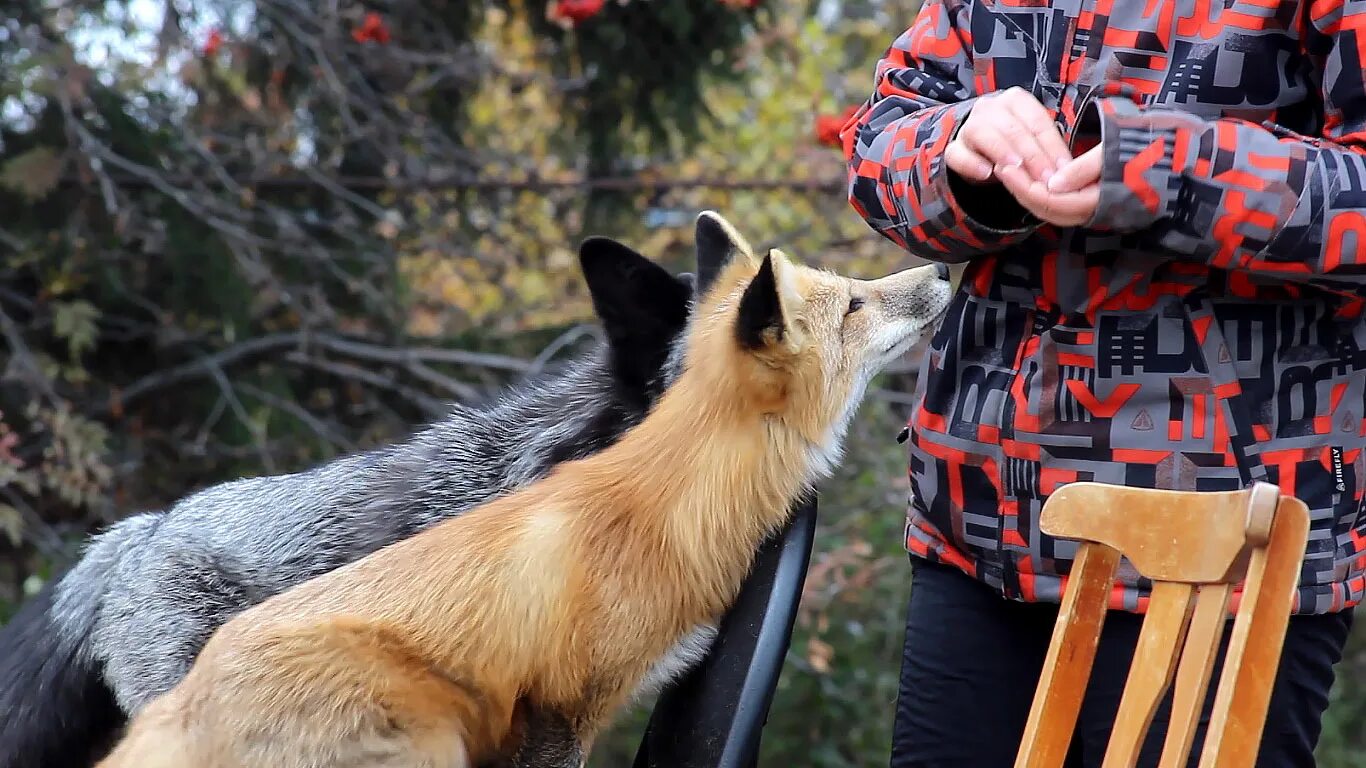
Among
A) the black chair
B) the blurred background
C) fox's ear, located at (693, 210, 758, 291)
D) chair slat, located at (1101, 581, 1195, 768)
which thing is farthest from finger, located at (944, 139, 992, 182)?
the blurred background

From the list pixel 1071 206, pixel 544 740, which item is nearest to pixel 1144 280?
pixel 1071 206

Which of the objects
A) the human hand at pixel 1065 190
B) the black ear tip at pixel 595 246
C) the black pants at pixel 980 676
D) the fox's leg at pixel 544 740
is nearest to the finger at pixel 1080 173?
the human hand at pixel 1065 190

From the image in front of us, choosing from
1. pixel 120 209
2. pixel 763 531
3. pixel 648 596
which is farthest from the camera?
pixel 120 209

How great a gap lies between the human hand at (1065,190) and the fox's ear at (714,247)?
1147 millimetres

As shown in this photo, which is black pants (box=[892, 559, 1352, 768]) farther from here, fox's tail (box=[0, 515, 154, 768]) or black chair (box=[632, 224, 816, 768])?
fox's tail (box=[0, 515, 154, 768])

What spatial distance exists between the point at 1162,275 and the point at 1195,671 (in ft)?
1.62

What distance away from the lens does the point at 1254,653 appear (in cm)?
128

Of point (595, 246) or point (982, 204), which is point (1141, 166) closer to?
point (982, 204)

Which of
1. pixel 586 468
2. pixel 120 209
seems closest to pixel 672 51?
pixel 120 209

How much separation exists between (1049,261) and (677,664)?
91 cm

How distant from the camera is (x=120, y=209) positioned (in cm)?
417

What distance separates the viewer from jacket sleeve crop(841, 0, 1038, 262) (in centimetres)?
166

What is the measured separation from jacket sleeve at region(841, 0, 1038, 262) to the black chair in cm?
57

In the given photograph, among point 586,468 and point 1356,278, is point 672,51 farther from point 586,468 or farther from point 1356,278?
point 1356,278
